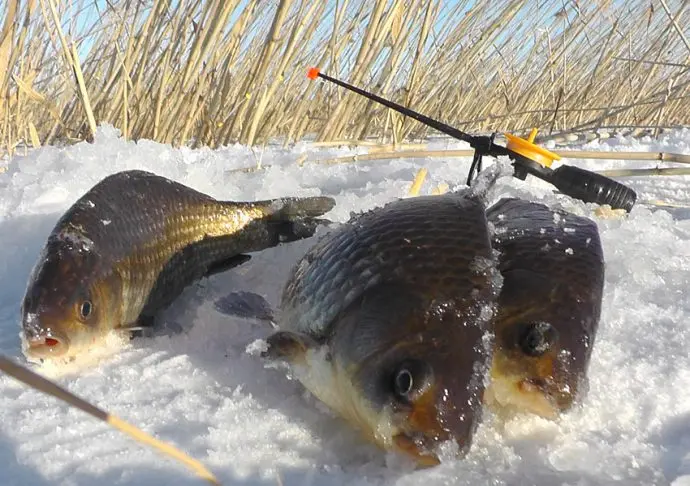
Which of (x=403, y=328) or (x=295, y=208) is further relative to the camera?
(x=295, y=208)

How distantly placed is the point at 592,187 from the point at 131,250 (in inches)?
56.3

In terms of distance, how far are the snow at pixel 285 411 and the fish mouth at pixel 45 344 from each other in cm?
4

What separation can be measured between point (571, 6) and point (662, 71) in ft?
5.43

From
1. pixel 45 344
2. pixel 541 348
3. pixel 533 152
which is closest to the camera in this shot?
pixel 541 348

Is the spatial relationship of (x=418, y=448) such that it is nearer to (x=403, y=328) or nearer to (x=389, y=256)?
(x=403, y=328)

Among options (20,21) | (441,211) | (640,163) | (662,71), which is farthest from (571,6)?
(441,211)

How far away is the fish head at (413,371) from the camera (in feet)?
3.02

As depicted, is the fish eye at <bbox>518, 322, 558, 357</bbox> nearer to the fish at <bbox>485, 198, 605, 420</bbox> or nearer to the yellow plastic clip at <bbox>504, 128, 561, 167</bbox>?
the fish at <bbox>485, 198, 605, 420</bbox>

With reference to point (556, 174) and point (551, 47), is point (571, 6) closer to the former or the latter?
point (551, 47)

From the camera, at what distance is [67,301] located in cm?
144

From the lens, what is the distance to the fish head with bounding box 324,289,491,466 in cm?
92

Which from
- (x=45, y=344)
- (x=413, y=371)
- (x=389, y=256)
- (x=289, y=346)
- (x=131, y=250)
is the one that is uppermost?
(x=389, y=256)

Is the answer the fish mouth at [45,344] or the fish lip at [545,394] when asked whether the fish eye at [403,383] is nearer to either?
the fish lip at [545,394]

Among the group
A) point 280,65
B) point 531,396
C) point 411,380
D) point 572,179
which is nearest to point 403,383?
point 411,380
